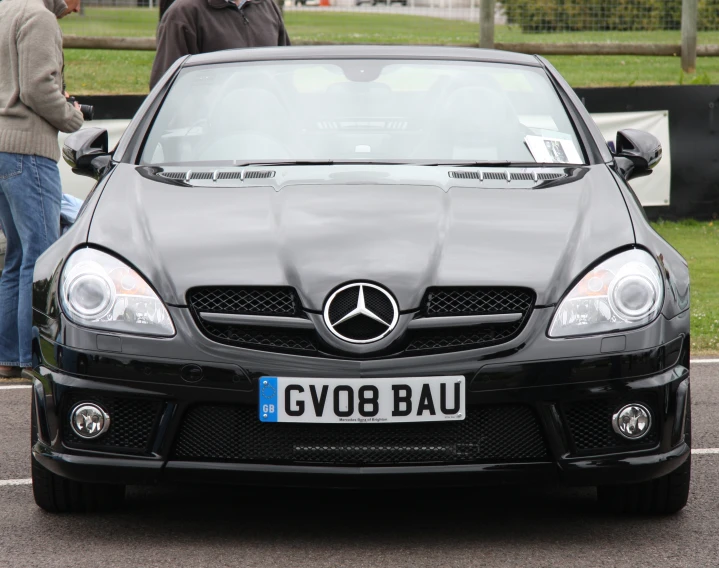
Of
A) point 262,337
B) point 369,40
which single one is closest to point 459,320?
point 262,337

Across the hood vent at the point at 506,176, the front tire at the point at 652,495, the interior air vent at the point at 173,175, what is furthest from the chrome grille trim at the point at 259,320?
the front tire at the point at 652,495

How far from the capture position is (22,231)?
642 cm

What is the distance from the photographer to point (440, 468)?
11.7 ft

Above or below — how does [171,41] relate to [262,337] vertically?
below

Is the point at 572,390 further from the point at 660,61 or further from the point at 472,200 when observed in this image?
the point at 660,61

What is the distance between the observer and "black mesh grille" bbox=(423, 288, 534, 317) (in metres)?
3.60

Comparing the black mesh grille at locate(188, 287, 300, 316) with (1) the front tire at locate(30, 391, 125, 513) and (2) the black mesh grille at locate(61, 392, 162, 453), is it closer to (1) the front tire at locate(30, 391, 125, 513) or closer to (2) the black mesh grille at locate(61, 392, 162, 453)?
(2) the black mesh grille at locate(61, 392, 162, 453)

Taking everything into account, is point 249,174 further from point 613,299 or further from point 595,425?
point 595,425

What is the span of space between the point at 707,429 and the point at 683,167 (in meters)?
7.62

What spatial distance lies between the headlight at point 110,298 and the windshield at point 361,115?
0.95 m

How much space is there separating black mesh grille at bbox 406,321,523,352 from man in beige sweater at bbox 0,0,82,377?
335 cm

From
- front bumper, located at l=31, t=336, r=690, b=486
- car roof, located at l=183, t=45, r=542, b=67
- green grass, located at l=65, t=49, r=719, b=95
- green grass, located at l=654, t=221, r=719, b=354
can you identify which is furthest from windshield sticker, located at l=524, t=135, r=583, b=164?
green grass, located at l=65, t=49, r=719, b=95

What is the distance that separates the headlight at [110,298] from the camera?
3627 mm

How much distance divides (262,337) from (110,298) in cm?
45
